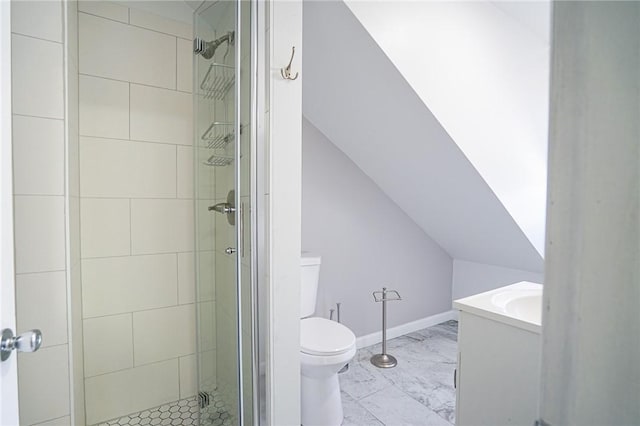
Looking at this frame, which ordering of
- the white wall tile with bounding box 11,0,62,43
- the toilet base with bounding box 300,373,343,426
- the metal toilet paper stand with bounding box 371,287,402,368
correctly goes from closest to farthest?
the white wall tile with bounding box 11,0,62,43, the toilet base with bounding box 300,373,343,426, the metal toilet paper stand with bounding box 371,287,402,368

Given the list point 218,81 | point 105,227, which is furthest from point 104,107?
point 218,81

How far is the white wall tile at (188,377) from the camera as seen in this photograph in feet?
5.76

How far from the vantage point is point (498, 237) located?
236cm

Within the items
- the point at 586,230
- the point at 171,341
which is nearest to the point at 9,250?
the point at 586,230

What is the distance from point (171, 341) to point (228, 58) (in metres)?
1.49

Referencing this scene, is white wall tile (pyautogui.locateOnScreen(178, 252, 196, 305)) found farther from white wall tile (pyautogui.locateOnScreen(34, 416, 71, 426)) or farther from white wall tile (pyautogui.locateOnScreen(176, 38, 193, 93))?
white wall tile (pyautogui.locateOnScreen(176, 38, 193, 93))

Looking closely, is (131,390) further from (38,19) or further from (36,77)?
(38,19)

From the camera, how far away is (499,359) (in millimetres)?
986

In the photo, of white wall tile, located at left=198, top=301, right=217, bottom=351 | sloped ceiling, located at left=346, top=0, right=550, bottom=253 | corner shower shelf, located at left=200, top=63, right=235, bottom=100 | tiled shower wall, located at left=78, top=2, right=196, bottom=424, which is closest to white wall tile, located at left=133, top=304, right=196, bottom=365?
tiled shower wall, located at left=78, top=2, right=196, bottom=424

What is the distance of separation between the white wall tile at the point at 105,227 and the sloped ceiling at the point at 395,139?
4.26 ft

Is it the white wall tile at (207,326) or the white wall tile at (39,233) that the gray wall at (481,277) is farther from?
the white wall tile at (39,233)

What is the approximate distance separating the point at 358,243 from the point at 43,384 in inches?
77.7

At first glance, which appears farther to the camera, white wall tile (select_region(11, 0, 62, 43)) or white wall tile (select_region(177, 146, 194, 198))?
white wall tile (select_region(177, 146, 194, 198))

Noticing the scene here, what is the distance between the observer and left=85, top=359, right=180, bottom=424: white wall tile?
156 centimetres
